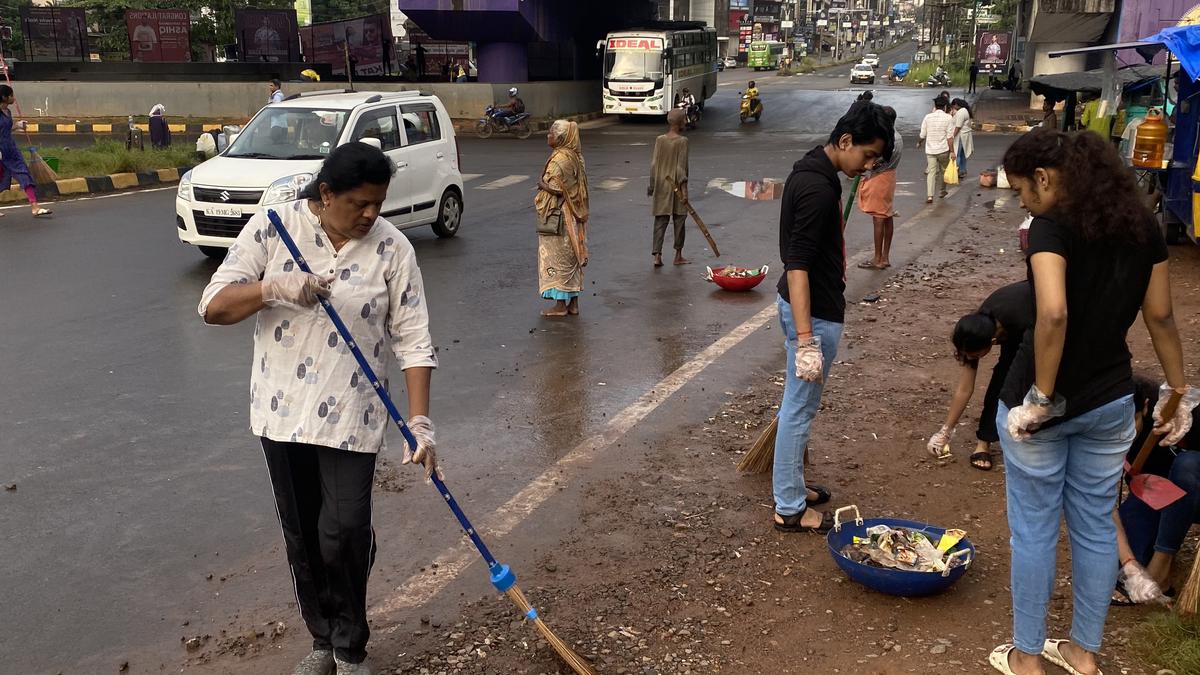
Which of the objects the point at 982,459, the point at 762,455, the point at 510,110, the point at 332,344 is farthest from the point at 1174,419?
the point at 510,110

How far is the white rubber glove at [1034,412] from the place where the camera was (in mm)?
3025

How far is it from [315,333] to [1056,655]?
2687 mm

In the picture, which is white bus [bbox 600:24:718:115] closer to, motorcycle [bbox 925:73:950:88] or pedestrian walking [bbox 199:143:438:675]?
motorcycle [bbox 925:73:950:88]

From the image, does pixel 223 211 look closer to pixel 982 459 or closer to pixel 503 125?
pixel 982 459

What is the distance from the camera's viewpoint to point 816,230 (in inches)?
166

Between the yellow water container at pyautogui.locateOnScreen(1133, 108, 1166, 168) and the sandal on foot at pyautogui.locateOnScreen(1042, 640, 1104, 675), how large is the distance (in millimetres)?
9257

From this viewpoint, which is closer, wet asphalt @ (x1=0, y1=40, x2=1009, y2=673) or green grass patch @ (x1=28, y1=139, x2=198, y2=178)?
wet asphalt @ (x1=0, y1=40, x2=1009, y2=673)

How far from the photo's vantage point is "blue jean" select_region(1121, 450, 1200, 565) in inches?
148

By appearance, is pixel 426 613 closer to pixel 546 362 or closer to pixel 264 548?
pixel 264 548

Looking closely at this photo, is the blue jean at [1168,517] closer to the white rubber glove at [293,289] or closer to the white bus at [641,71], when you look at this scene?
the white rubber glove at [293,289]

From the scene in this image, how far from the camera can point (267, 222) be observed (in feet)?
10.6

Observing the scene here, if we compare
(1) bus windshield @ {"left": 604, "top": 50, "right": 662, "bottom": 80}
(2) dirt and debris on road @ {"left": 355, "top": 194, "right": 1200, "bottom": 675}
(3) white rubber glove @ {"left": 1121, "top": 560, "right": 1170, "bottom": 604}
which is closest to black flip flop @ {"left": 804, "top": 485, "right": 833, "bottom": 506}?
(2) dirt and debris on road @ {"left": 355, "top": 194, "right": 1200, "bottom": 675}

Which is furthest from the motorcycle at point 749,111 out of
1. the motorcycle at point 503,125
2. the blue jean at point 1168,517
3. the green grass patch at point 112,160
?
the blue jean at point 1168,517

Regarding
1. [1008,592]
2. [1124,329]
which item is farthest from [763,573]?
[1124,329]
